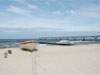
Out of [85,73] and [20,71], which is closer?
[85,73]

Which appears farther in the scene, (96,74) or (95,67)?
(95,67)

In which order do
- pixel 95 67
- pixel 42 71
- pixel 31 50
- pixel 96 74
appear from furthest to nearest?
pixel 31 50 < pixel 95 67 < pixel 42 71 < pixel 96 74

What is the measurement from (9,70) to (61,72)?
237cm

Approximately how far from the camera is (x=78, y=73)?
8211 mm

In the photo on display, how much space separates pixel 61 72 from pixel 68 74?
18.0 inches

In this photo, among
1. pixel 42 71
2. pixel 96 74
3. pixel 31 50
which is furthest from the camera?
pixel 31 50

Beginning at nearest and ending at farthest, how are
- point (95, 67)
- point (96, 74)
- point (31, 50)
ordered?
point (96, 74) → point (95, 67) → point (31, 50)

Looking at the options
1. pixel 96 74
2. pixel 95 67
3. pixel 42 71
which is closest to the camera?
pixel 96 74

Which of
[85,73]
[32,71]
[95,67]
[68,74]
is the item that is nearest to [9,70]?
[32,71]

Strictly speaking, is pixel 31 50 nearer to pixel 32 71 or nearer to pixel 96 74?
pixel 32 71

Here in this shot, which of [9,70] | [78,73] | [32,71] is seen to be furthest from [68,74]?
[9,70]

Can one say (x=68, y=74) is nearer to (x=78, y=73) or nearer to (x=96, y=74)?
(x=78, y=73)

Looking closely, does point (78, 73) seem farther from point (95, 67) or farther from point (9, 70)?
point (9, 70)

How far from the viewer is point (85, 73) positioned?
8.25 meters
